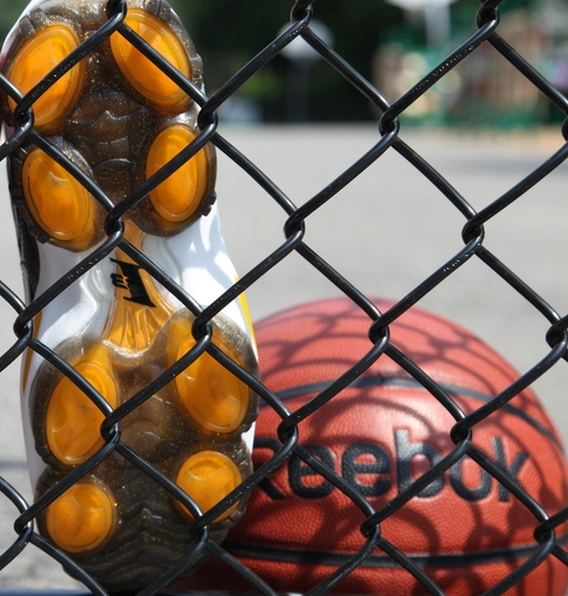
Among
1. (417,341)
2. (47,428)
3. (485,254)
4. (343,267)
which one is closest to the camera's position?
(485,254)

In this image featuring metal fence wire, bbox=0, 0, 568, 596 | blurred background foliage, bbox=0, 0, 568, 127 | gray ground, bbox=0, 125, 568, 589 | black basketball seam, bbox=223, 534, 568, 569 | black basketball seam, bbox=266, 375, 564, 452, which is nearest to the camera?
metal fence wire, bbox=0, 0, 568, 596

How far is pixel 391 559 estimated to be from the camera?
1.36m

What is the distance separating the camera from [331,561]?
1387 millimetres

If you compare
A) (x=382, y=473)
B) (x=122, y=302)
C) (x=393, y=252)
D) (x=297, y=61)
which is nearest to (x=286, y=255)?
(x=122, y=302)

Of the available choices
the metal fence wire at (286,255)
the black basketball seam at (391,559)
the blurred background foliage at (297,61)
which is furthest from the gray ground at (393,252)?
the blurred background foliage at (297,61)

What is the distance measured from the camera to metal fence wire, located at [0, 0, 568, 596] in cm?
104

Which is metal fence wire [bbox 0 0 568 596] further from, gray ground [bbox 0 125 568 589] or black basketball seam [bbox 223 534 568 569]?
gray ground [bbox 0 125 568 589]

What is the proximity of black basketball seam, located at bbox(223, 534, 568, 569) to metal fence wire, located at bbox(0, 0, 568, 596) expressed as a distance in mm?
170

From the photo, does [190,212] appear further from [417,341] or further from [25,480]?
[25,480]

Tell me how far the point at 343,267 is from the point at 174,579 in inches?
165

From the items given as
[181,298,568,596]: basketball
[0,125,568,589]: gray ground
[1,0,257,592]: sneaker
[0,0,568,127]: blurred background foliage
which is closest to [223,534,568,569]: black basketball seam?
[181,298,568,596]: basketball

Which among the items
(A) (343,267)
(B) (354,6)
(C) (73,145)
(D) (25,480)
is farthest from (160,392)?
(B) (354,6)

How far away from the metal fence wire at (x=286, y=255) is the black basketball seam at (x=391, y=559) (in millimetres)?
170

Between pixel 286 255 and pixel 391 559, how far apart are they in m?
0.53
